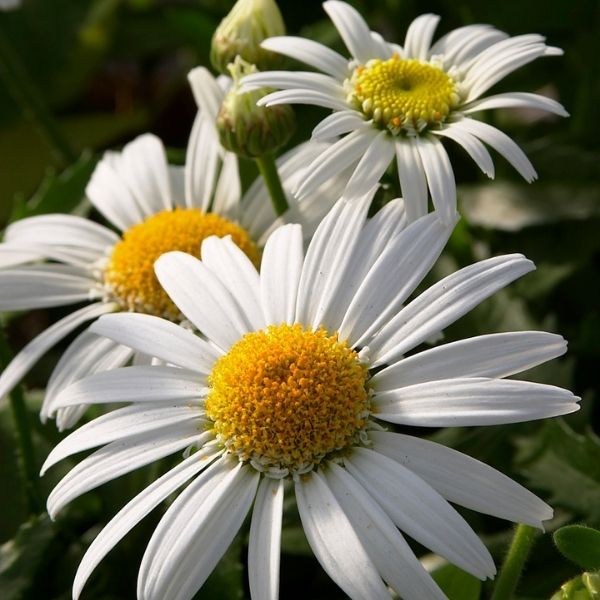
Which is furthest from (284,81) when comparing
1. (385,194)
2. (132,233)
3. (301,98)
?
(132,233)

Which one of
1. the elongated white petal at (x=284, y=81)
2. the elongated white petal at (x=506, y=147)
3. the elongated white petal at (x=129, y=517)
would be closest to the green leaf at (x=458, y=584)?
the elongated white petal at (x=129, y=517)

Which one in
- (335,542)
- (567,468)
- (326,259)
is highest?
(326,259)

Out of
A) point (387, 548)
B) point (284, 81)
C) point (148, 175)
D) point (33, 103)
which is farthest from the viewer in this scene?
point (33, 103)

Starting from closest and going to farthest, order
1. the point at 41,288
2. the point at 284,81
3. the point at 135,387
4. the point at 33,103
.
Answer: the point at 135,387 < the point at 284,81 < the point at 41,288 < the point at 33,103

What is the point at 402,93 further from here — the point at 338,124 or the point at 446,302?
the point at 446,302

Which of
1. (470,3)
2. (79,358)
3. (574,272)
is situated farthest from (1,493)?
(470,3)

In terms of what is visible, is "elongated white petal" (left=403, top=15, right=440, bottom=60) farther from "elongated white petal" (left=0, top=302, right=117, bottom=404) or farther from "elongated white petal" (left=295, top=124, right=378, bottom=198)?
"elongated white petal" (left=0, top=302, right=117, bottom=404)

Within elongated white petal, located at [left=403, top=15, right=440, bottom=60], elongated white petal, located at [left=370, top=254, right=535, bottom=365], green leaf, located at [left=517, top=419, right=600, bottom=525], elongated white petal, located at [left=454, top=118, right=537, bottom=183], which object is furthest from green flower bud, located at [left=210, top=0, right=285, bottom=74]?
green leaf, located at [left=517, top=419, right=600, bottom=525]
